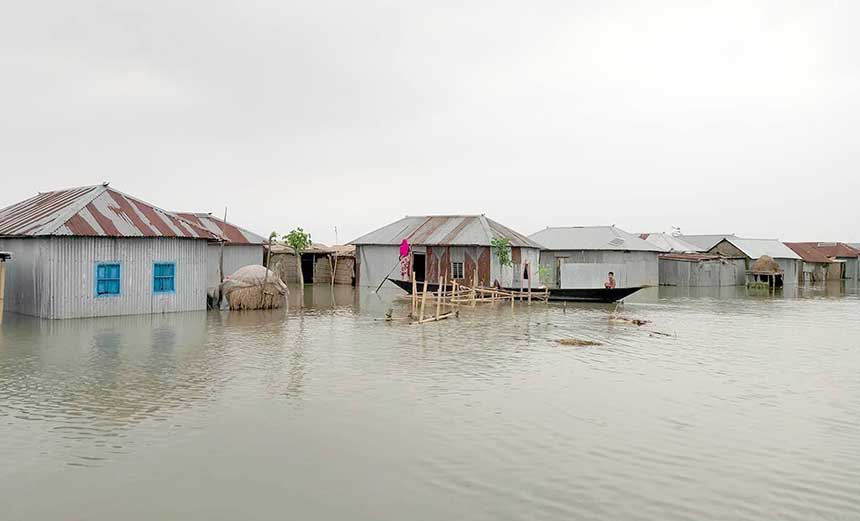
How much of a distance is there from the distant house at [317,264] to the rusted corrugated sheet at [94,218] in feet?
60.4

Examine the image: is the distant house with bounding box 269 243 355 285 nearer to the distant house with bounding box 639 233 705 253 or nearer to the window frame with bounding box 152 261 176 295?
the window frame with bounding box 152 261 176 295

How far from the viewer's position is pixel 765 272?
46.4m

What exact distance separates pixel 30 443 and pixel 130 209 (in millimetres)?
15766

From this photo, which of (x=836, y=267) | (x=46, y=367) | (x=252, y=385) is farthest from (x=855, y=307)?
(x=836, y=267)

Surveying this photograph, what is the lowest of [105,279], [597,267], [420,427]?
[420,427]

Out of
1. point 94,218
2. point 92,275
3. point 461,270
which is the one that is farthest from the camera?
point 461,270

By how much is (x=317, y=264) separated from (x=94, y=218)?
24052 millimetres

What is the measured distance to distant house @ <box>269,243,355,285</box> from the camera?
4250cm

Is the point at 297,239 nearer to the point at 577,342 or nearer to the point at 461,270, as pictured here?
the point at 461,270

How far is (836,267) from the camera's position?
62.1 meters

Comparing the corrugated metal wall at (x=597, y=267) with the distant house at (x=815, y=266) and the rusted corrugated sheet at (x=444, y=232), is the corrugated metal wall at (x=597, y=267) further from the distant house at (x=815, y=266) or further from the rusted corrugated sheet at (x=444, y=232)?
the distant house at (x=815, y=266)

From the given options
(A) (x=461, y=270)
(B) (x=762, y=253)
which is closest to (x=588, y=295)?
(A) (x=461, y=270)

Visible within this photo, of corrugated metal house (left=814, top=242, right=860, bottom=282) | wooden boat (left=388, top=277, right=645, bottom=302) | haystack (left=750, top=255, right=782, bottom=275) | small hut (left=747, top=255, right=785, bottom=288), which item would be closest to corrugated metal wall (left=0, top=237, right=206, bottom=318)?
wooden boat (left=388, top=277, right=645, bottom=302)

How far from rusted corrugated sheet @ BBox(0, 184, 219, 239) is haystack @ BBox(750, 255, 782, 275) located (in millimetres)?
38469
